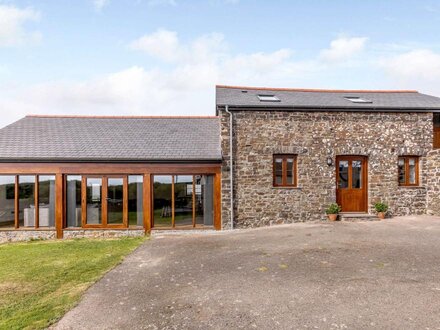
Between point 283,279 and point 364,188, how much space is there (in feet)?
27.0

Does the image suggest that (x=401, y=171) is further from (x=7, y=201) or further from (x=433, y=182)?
(x=7, y=201)

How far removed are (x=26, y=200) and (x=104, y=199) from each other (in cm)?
295

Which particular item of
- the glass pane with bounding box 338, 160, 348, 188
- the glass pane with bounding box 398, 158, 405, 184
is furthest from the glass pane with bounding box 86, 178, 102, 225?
the glass pane with bounding box 398, 158, 405, 184

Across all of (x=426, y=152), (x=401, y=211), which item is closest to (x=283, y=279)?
(x=401, y=211)

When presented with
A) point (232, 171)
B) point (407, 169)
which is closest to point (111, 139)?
point (232, 171)

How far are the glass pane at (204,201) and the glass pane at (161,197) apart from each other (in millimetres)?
1088

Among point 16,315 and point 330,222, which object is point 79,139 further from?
point 330,222

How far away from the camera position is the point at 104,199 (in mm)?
11305

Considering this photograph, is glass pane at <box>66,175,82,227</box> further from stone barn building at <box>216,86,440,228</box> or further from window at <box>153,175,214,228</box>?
stone barn building at <box>216,86,440,228</box>

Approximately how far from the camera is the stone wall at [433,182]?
39.1 feet

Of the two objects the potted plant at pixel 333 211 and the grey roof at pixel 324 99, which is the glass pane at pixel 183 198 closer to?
the grey roof at pixel 324 99

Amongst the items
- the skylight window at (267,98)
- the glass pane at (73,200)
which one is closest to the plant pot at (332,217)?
the skylight window at (267,98)

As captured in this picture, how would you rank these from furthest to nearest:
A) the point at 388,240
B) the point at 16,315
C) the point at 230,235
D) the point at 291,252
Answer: the point at 230,235, the point at 388,240, the point at 291,252, the point at 16,315

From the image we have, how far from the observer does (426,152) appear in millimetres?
12312
